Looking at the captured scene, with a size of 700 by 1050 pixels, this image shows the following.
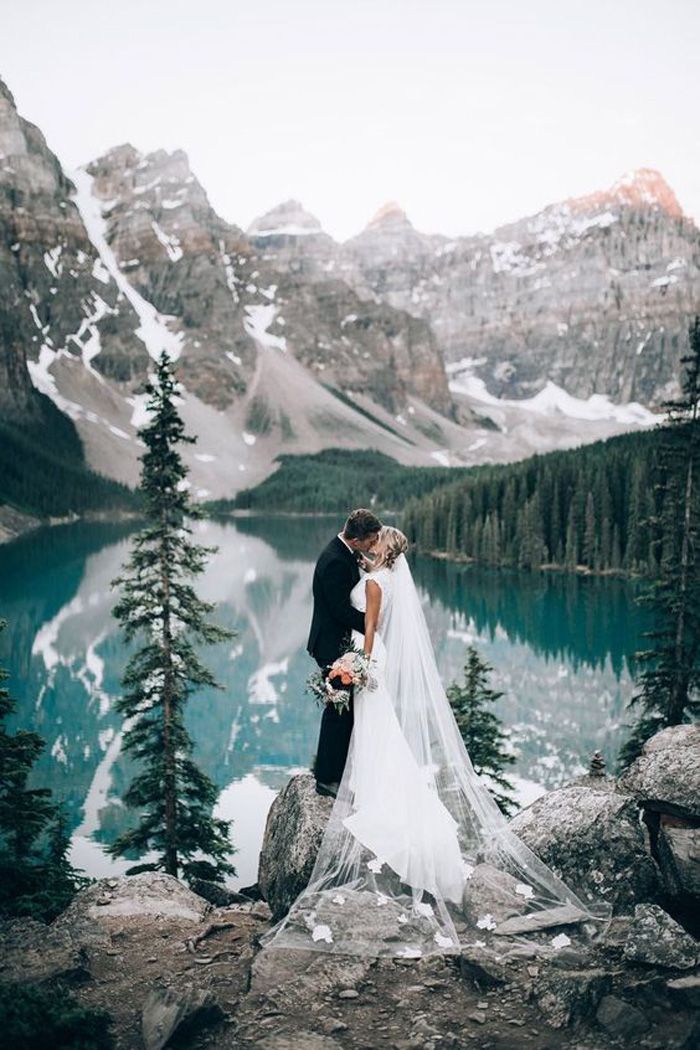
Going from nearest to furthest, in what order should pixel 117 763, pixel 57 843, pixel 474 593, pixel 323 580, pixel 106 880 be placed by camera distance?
1. pixel 323 580
2. pixel 106 880
3. pixel 57 843
4. pixel 117 763
5. pixel 474 593

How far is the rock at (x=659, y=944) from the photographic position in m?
7.30

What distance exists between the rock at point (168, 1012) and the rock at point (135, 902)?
281cm

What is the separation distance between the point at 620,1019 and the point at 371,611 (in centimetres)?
445

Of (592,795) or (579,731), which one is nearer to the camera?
(592,795)

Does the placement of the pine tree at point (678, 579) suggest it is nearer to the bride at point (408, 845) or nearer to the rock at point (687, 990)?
the bride at point (408, 845)

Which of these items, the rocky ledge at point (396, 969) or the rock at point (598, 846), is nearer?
the rocky ledge at point (396, 969)

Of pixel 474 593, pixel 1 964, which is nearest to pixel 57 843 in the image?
pixel 1 964

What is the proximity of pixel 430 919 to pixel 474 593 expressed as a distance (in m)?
72.6

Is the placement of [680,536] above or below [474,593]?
above

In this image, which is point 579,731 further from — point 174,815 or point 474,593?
point 474,593

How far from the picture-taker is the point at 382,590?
31.3 ft

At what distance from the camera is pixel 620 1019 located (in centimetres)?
670

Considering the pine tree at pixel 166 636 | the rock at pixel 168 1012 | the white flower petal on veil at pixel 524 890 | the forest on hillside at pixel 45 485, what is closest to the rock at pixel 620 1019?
the white flower petal on veil at pixel 524 890

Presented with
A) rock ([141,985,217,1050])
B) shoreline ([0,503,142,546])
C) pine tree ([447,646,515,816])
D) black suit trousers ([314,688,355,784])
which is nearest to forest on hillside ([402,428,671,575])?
shoreline ([0,503,142,546])
